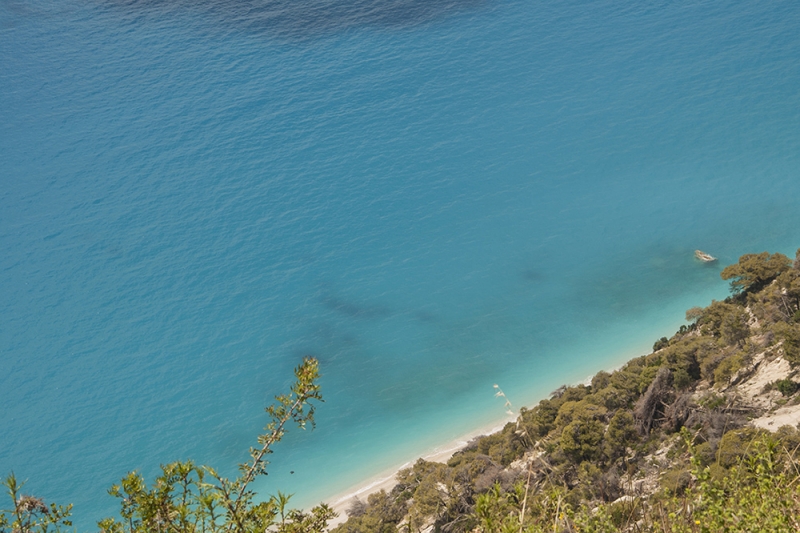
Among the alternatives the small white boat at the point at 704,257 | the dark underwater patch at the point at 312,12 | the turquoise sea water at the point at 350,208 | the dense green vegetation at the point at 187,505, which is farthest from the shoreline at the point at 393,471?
the dark underwater patch at the point at 312,12

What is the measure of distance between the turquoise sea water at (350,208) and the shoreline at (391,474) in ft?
1.94

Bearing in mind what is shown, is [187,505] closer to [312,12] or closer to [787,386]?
[787,386]

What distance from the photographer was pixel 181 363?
3144 cm

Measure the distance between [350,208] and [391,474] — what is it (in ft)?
63.6

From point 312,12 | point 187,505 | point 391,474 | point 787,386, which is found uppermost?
point 312,12

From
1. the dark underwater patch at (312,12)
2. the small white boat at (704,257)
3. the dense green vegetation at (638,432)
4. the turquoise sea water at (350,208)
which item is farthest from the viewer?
the dark underwater patch at (312,12)

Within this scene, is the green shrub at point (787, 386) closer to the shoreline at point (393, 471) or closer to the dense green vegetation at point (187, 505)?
the shoreline at point (393, 471)

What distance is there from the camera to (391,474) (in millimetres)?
24328

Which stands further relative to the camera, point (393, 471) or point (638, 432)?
point (393, 471)

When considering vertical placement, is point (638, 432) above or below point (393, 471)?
below

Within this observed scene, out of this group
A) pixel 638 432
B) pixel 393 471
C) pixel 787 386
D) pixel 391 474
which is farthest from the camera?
pixel 393 471

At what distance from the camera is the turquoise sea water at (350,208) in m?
28.2

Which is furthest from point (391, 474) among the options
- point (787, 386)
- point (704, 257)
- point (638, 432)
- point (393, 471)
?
point (704, 257)

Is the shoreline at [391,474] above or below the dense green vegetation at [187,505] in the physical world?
above
